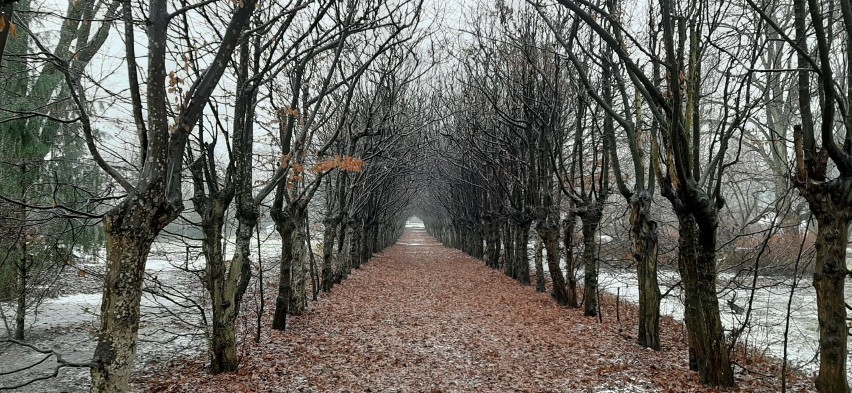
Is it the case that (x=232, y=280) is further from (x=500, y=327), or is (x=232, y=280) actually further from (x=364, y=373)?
(x=500, y=327)

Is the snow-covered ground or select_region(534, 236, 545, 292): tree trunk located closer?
the snow-covered ground

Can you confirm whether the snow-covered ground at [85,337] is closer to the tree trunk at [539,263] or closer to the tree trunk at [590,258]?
the tree trunk at [590,258]

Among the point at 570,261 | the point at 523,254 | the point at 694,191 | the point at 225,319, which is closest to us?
the point at 694,191

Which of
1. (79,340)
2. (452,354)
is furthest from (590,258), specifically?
(79,340)

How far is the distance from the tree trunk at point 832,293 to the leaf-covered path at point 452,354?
1714 mm

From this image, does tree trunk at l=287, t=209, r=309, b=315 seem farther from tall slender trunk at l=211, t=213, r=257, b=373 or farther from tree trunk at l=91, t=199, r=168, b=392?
tree trunk at l=91, t=199, r=168, b=392

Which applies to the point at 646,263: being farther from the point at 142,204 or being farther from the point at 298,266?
the point at 142,204

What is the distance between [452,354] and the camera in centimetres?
851

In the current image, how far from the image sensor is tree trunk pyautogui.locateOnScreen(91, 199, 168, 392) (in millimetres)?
4004

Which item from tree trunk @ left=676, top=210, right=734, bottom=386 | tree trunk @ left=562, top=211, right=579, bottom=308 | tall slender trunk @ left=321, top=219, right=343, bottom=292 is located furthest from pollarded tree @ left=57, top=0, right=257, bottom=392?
tall slender trunk @ left=321, top=219, right=343, bottom=292

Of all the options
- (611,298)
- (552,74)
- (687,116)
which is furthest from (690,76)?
(611,298)

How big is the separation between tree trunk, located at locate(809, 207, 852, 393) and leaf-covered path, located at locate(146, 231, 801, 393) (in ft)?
5.62

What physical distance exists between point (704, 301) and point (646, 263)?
2.39 m

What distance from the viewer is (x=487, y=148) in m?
19.0
